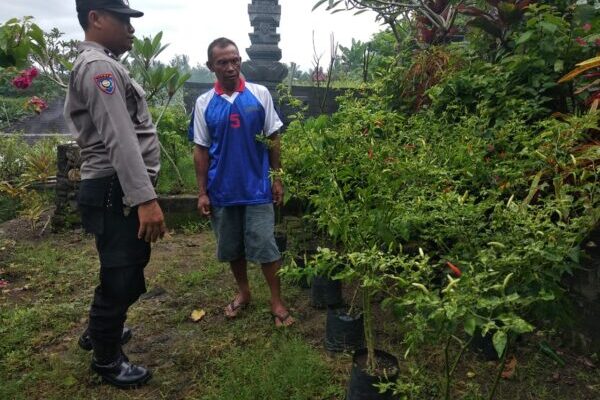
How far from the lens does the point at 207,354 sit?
299 centimetres

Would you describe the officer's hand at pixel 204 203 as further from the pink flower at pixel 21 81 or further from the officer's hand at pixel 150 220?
the pink flower at pixel 21 81

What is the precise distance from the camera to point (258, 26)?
39.1ft

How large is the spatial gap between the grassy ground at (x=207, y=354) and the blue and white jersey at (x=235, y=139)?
0.92m

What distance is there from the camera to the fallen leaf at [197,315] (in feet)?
11.4

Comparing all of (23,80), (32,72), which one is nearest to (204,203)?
(23,80)

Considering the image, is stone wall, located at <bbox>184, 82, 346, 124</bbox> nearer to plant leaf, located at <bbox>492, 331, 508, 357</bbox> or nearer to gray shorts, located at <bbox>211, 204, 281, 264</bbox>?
gray shorts, located at <bbox>211, 204, 281, 264</bbox>

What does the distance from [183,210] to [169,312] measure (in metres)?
2.51

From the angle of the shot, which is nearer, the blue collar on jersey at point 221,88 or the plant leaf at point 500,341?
the plant leaf at point 500,341

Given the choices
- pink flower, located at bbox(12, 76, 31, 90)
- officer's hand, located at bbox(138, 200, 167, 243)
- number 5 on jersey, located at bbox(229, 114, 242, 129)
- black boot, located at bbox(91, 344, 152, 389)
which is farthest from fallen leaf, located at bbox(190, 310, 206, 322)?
pink flower, located at bbox(12, 76, 31, 90)

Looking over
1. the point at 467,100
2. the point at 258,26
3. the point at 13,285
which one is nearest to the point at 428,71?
the point at 467,100

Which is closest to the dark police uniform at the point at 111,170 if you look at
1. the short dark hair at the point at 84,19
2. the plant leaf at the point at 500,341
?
the short dark hair at the point at 84,19

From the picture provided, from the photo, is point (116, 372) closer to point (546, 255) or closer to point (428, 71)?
point (546, 255)

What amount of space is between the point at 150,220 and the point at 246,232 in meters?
0.94

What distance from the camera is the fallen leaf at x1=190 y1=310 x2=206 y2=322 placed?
3.49 metres
